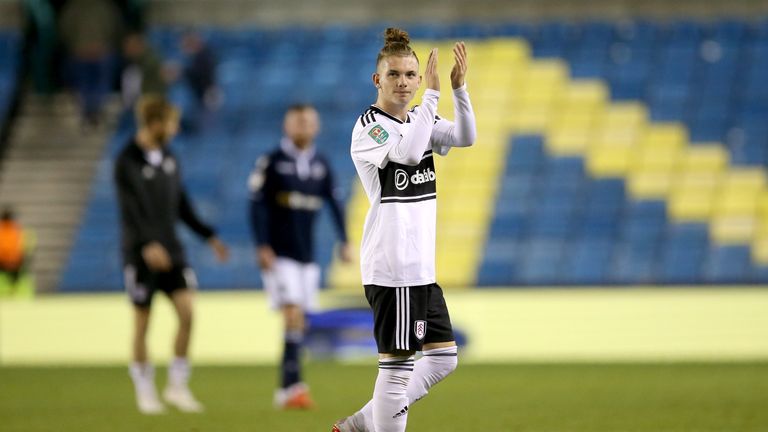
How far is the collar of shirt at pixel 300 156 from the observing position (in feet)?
34.1

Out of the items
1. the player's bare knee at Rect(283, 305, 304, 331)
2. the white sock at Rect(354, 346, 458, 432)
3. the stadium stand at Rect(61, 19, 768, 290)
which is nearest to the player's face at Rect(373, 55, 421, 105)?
the white sock at Rect(354, 346, 458, 432)

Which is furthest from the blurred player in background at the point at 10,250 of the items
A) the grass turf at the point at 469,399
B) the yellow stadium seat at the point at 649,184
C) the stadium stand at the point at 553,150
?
the yellow stadium seat at the point at 649,184

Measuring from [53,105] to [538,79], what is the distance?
8393 millimetres

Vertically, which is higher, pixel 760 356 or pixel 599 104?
pixel 599 104

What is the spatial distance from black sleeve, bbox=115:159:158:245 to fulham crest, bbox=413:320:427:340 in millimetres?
4221

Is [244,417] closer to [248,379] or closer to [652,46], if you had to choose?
[248,379]

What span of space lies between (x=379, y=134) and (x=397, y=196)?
275 mm

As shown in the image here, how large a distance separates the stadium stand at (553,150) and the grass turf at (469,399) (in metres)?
5.13

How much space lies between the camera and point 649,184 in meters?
20.5

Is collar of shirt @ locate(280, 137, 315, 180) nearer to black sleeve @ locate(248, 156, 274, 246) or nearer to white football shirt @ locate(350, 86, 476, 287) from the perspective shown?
black sleeve @ locate(248, 156, 274, 246)

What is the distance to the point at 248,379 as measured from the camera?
13055mm

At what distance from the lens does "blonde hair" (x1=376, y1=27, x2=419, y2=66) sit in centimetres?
579

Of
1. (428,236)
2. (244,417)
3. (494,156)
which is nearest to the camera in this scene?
(428,236)

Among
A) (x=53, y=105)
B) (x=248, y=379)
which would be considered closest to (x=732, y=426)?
(x=248, y=379)
